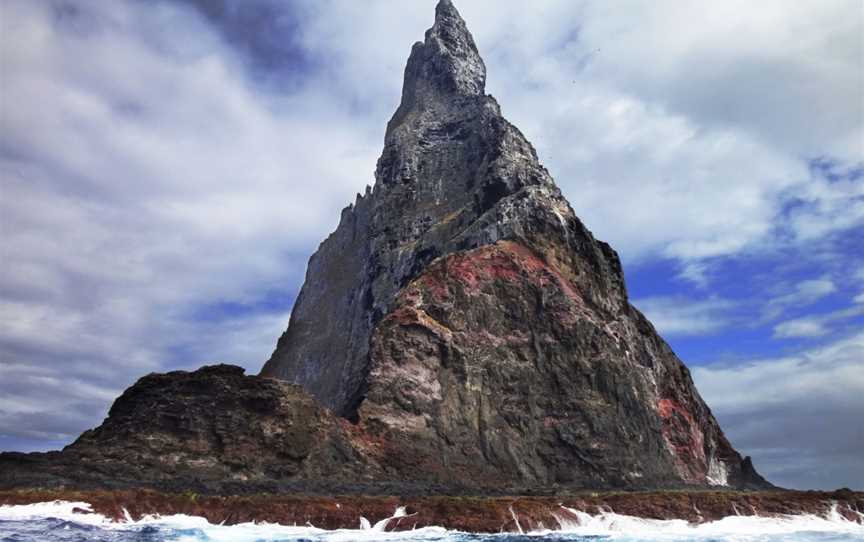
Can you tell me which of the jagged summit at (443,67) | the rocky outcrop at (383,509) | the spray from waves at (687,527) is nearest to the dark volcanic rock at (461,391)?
the rocky outcrop at (383,509)

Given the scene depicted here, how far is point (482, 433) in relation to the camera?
55562 mm

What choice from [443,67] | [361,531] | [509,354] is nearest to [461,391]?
[509,354]

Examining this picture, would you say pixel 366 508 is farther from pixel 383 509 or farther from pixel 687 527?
pixel 687 527

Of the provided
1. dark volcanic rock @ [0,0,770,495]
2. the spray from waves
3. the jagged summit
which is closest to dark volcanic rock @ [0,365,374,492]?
dark volcanic rock @ [0,0,770,495]

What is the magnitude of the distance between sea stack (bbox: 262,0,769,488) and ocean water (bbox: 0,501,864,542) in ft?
50.3

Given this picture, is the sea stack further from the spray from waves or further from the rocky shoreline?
the spray from waves

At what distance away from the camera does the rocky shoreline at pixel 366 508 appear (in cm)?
3231

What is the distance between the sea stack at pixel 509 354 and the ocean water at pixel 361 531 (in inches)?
604

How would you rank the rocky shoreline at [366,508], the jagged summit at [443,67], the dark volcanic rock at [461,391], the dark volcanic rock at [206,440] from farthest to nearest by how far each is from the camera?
1. the jagged summit at [443,67]
2. the dark volcanic rock at [461,391]
3. the dark volcanic rock at [206,440]
4. the rocky shoreline at [366,508]

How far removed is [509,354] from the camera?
6103cm

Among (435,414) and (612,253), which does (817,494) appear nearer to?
(435,414)

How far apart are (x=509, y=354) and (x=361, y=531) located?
3022 cm

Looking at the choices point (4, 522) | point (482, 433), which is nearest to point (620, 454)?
point (482, 433)

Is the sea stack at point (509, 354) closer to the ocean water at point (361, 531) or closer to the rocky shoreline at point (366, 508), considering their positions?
the rocky shoreline at point (366, 508)
